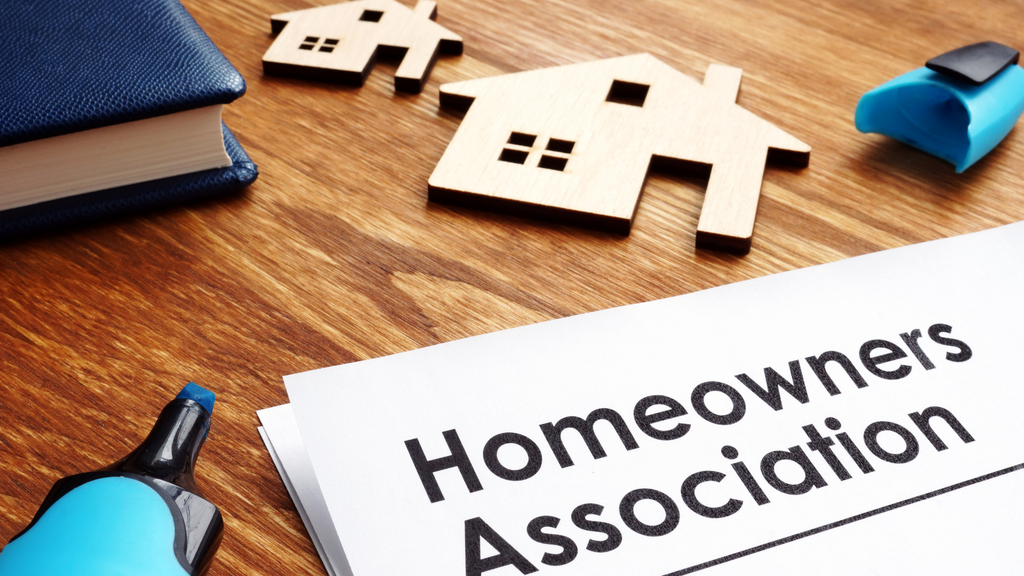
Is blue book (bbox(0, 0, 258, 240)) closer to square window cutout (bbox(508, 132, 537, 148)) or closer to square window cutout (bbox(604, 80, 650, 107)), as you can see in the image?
square window cutout (bbox(508, 132, 537, 148))

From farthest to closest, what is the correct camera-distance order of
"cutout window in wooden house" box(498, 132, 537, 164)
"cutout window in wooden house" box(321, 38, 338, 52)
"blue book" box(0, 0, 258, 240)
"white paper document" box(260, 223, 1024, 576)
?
"cutout window in wooden house" box(321, 38, 338, 52)
"cutout window in wooden house" box(498, 132, 537, 164)
"blue book" box(0, 0, 258, 240)
"white paper document" box(260, 223, 1024, 576)

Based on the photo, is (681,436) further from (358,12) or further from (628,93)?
(358,12)

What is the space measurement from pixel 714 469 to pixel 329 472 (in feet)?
0.73

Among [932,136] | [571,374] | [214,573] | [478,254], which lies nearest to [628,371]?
[571,374]

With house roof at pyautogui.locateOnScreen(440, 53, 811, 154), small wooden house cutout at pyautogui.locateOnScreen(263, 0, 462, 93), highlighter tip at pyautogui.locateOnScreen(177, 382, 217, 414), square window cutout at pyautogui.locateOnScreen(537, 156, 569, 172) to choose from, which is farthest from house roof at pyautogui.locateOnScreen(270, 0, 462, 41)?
highlighter tip at pyautogui.locateOnScreen(177, 382, 217, 414)

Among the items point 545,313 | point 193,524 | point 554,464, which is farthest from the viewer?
point 545,313

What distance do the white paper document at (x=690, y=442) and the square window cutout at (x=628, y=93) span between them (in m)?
0.24

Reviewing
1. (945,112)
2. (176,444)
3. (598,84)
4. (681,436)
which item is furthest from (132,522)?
(945,112)

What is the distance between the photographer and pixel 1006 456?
0.50 metres

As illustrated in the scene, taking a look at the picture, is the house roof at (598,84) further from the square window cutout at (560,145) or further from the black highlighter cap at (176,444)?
the black highlighter cap at (176,444)

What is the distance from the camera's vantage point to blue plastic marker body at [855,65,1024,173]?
0.70m

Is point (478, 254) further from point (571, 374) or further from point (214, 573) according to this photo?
point (214, 573)

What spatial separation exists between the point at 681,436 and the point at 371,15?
56 centimetres

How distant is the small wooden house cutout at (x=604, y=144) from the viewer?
66 centimetres
